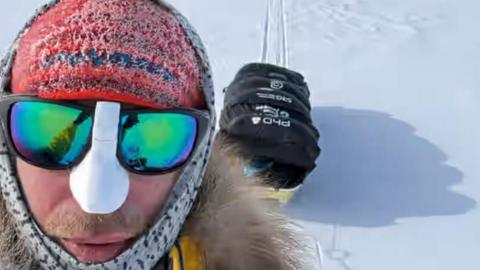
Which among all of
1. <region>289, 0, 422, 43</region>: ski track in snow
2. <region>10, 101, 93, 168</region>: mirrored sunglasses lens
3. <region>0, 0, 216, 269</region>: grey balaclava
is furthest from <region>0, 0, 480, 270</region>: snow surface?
<region>10, 101, 93, 168</region>: mirrored sunglasses lens

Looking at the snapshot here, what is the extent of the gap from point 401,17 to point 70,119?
105 inches

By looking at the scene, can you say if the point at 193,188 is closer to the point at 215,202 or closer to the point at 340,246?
the point at 215,202

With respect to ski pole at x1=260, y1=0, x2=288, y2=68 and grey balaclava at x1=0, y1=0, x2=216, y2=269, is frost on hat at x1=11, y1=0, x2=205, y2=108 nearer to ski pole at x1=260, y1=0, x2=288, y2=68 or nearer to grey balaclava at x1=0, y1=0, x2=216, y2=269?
grey balaclava at x1=0, y1=0, x2=216, y2=269

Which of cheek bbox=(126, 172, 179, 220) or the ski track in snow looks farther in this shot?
the ski track in snow

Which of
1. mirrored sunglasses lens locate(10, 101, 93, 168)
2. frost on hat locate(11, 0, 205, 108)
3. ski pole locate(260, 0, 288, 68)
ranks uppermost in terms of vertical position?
ski pole locate(260, 0, 288, 68)

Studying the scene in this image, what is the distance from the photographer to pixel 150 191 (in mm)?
713

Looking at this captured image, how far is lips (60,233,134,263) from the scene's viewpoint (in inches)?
27.0

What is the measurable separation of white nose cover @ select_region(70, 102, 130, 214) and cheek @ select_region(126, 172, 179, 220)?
0.06 ft

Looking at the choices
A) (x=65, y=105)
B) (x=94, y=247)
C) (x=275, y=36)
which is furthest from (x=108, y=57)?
(x=275, y=36)

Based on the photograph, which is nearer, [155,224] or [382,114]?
[155,224]

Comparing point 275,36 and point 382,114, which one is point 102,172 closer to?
point 382,114

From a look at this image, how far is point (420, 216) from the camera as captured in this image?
84.4 inches

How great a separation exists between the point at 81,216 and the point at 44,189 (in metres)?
0.04

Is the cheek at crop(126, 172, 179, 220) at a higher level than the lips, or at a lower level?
higher
